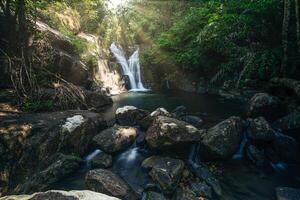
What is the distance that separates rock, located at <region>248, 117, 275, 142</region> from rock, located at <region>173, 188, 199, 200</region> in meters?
2.89

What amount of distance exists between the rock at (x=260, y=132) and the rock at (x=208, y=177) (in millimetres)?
1991

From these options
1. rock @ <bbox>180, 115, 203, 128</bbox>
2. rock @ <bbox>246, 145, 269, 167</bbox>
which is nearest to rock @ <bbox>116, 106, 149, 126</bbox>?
rock @ <bbox>180, 115, 203, 128</bbox>

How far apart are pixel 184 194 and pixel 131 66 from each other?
52.0 ft

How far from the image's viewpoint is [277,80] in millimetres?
8906

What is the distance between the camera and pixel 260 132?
6543 mm

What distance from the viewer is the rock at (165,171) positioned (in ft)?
16.2

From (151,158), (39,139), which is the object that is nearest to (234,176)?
(151,158)

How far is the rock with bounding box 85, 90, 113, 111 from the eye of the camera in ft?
35.1

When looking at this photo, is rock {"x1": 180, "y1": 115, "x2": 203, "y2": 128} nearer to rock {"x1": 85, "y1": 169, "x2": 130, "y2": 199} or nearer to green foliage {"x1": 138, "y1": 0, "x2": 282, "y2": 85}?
green foliage {"x1": 138, "y1": 0, "x2": 282, "y2": 85}

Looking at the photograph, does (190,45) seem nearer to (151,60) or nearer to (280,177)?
(151,60)

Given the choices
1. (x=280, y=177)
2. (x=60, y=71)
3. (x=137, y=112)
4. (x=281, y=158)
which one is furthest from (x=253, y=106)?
(x=60, y=71)

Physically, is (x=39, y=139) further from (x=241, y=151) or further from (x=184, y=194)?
(x=241, y=151)

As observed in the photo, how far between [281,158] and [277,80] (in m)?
3.94

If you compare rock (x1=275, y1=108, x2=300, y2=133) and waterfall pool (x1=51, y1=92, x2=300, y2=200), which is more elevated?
rock (x1=275, y1=108, x2=300, y2=133)
